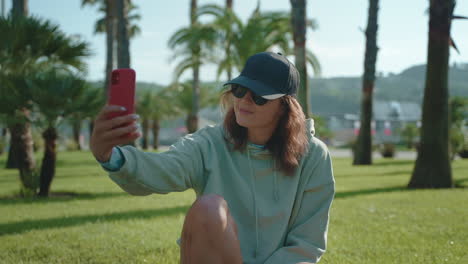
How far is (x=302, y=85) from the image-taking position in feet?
40.1

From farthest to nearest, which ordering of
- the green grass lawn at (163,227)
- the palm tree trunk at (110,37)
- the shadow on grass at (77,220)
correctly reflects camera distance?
the palm tree trunk at (110,37) < the shadow on grass at (77,220) < the green grass lawn at (163,227)

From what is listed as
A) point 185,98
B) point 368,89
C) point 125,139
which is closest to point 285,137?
point 125,139

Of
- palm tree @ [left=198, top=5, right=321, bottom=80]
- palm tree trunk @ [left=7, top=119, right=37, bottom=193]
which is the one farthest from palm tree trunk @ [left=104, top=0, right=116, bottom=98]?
palm tree trunk @ [left=7, top=119, right=37, bottom=193]

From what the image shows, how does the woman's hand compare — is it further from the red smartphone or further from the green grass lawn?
the green grass lawn

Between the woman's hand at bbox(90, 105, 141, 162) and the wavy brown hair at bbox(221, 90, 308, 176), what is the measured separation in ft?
3.08

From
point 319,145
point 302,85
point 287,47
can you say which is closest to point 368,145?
point 287,47

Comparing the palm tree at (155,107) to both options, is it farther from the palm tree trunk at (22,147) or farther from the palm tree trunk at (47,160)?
the palm tree trunk at (47,160)

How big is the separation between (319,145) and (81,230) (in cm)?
396

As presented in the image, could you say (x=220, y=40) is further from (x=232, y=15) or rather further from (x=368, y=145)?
(x=368, y=145)

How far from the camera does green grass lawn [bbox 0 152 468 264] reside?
4.79 meters

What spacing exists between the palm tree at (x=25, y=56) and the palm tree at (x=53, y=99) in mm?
238

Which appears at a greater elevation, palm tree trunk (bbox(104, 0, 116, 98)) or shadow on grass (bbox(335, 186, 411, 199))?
palm tree trunk (bbox(104, 0, 116, 98))

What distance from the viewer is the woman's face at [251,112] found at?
2803 millimetres

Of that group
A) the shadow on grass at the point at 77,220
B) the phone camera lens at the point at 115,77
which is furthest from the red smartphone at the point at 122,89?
the shadow on grass at the point at 77,220
